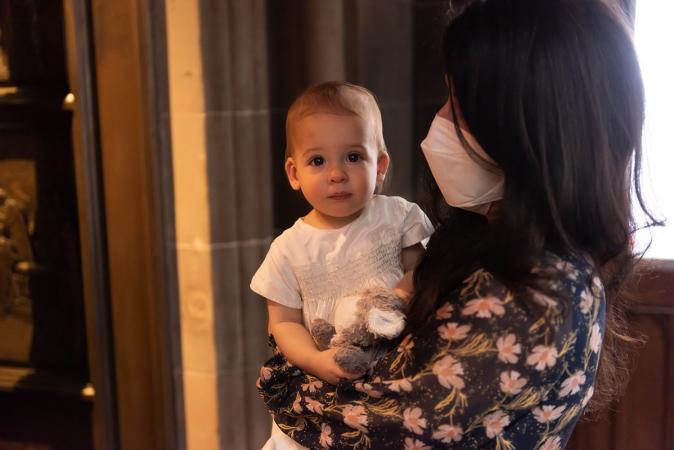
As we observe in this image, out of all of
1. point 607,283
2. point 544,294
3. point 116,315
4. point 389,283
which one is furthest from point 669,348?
point 116,315

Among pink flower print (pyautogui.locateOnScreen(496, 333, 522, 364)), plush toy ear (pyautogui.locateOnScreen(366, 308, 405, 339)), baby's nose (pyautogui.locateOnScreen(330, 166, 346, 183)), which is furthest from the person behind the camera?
baby's nose (pyautogui.locateOnScreen(330, 166, 346, 183))

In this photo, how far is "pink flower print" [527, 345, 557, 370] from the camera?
1.15 metres

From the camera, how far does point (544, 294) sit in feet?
3.77

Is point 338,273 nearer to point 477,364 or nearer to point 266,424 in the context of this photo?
point 477,364

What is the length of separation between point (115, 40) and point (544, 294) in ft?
5.70

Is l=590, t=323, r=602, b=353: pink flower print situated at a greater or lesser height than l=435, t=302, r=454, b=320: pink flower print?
lesser

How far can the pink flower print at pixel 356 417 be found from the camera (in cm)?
124

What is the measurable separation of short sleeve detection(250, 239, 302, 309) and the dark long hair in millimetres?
332

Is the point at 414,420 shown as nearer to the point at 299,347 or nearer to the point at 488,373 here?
the point at 488,373

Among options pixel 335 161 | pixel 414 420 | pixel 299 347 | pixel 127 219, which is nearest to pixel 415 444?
pixel 414 420

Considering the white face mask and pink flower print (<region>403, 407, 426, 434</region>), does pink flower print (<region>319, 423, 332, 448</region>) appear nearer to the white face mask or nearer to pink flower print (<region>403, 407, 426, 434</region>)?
pink flower print (<region>403, 407, 426, 434</region>)

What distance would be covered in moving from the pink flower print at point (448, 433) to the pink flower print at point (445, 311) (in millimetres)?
150

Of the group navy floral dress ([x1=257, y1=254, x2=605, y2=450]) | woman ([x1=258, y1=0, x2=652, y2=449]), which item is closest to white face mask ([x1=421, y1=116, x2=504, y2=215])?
woman ([x1=258, y1=0, x2=652, y2=449])

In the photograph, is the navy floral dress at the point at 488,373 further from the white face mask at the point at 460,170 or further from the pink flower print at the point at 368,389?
the white face mask at the point at 460,170
